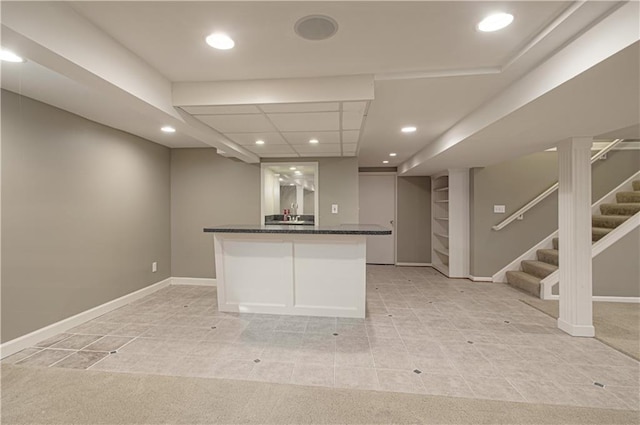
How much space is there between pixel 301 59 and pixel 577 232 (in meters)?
3.04

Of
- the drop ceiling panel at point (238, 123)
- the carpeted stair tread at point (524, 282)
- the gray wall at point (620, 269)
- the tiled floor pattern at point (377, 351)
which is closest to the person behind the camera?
the tiled floor pattern at point (377, 351)

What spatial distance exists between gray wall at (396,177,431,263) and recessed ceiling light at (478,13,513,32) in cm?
468

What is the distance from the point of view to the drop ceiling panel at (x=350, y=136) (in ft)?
9.91

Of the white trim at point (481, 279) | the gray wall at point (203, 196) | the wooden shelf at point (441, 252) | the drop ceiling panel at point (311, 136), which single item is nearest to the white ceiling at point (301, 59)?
the drop ceiling panel at point (311, 136)

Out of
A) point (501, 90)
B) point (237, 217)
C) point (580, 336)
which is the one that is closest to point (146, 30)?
point (501, 90)

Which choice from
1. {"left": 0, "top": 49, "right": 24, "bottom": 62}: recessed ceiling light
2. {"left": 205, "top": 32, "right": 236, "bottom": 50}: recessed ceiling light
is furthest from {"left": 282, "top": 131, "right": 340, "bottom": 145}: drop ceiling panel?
{"left": 0, "top": 49, "right": 24, "bottom": 62}: recessed ceiling light

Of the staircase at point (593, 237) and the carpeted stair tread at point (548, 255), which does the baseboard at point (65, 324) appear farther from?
the carpeted stair tread at point (548, 255)

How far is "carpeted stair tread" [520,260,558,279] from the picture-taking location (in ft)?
12.6

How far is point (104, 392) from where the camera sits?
1.79 metres

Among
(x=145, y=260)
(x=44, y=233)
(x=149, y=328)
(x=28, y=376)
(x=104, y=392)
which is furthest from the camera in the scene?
(x=145, y=260)

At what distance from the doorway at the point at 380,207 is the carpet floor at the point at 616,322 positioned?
9.36 feet

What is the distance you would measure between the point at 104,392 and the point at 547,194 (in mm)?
6096

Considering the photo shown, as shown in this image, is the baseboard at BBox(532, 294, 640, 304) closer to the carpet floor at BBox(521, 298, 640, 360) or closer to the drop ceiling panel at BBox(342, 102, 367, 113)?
the carpet floor at BBox(521, 298, 640, 360)

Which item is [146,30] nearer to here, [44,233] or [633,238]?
[44,233]
